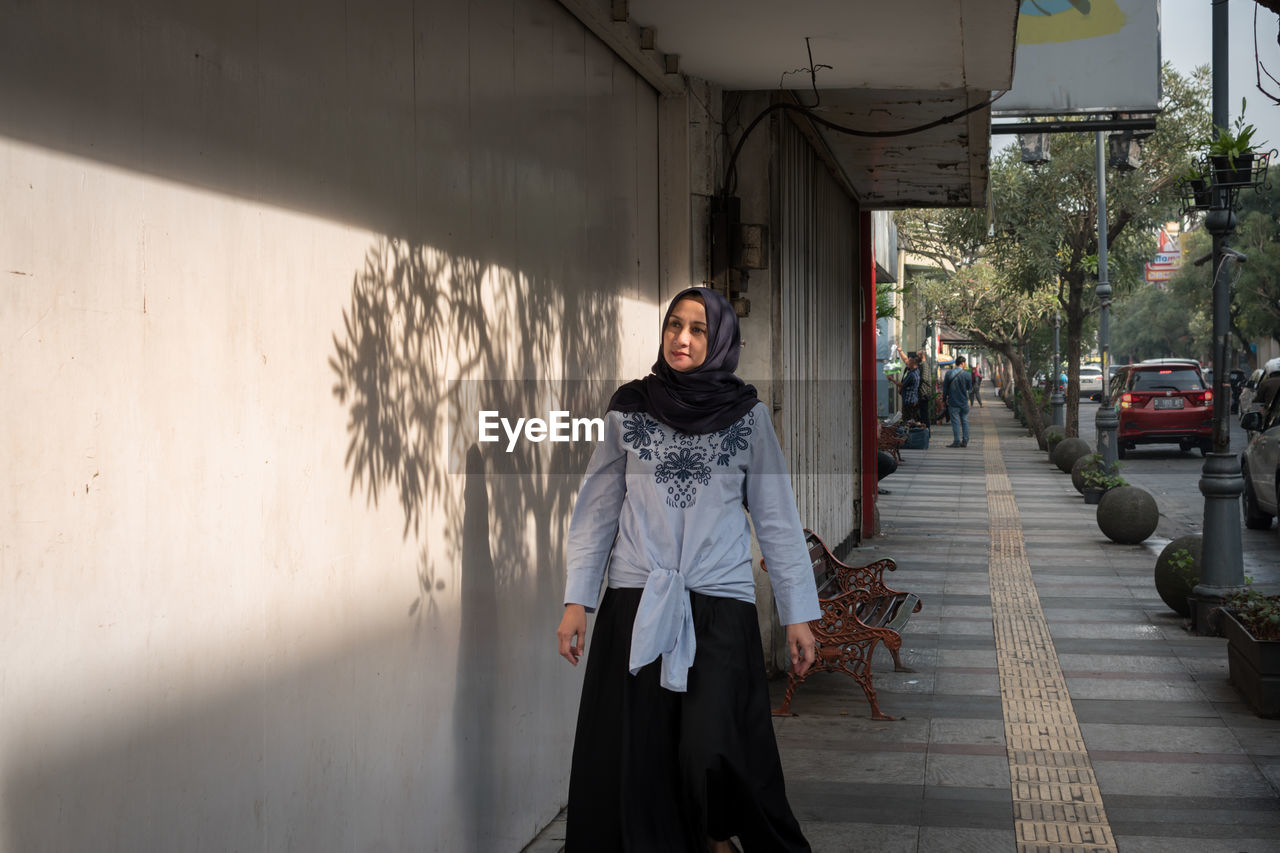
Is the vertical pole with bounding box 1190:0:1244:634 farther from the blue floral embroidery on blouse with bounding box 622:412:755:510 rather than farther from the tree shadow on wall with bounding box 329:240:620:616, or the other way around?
the blue floral embroidery on blouse with bounding box 622:412:755:510

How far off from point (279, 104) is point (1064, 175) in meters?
24.0

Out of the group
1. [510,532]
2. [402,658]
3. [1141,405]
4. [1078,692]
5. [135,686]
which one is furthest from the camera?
[1141,405]

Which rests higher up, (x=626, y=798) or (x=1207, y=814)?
(x=626, y=798)

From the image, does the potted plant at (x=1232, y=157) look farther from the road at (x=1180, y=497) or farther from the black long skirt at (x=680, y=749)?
the black long skirt at (x=680, y=749)

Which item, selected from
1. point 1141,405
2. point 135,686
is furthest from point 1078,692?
point 1141,405

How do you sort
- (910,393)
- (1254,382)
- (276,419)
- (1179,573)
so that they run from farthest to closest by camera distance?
(1254,382) < (910,393) < (1179,573) < (276,419)

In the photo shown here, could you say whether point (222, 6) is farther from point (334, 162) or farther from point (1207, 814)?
point (1207, 814)

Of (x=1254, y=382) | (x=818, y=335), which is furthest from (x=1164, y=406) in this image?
(x=1254, y=382)

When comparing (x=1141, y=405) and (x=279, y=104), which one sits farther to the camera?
(x=1141, y=405)

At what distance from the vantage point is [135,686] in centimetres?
214

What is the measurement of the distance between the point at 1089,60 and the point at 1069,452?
11.7 m

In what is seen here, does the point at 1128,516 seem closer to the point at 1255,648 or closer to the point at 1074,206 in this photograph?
the point at 1255,648

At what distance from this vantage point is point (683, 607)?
137 inches

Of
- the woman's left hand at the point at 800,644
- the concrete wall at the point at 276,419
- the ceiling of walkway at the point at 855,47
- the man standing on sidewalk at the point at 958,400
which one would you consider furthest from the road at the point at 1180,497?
the concrete wall at the point at 276,419
